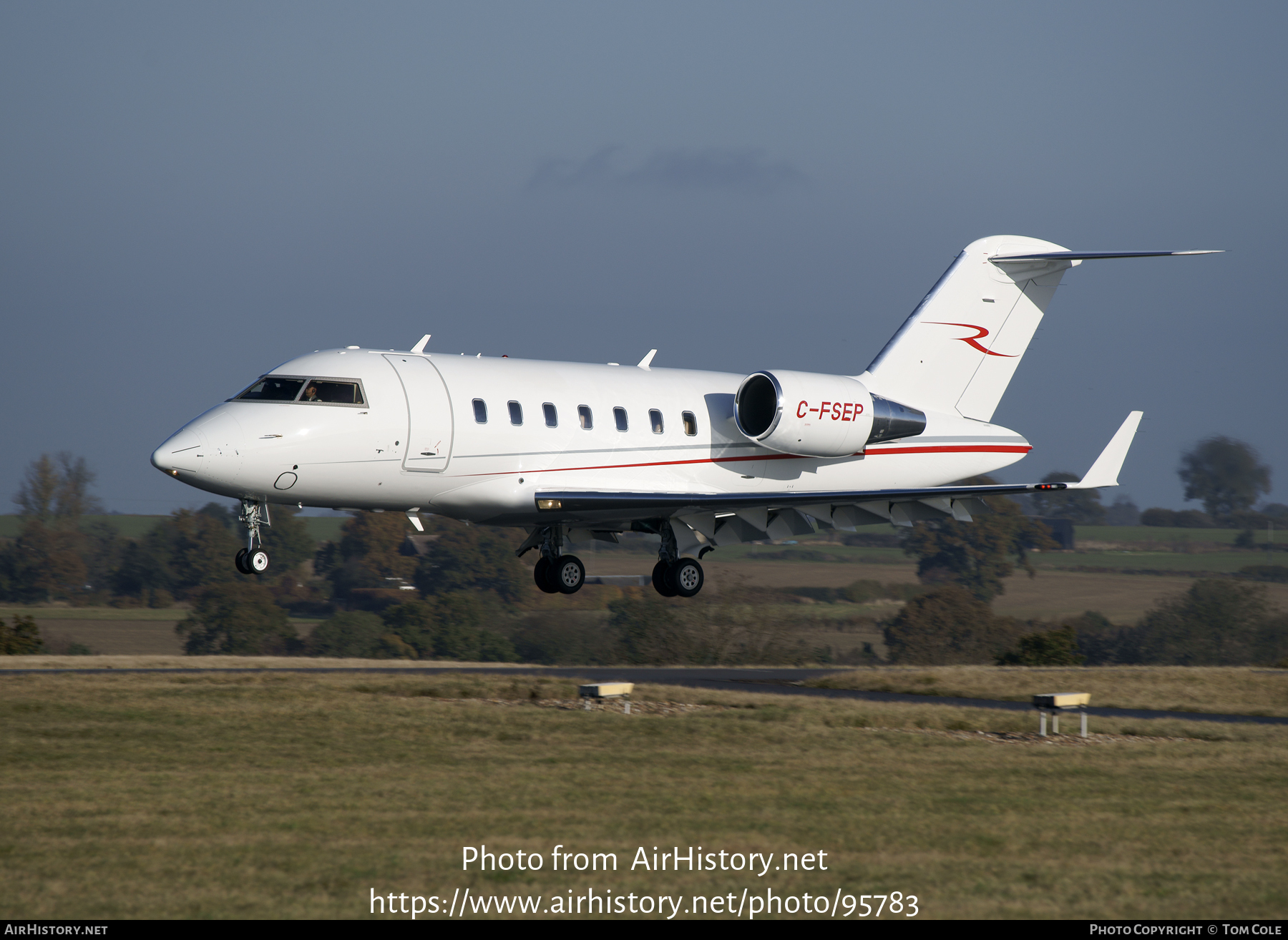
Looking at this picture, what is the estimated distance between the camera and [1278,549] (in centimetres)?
7675

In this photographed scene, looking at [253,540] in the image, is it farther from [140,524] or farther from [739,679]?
[140,524]

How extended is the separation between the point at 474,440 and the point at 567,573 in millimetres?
4230

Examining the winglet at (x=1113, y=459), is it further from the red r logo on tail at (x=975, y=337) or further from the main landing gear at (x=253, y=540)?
the main landing gear at (x=253, y=540)

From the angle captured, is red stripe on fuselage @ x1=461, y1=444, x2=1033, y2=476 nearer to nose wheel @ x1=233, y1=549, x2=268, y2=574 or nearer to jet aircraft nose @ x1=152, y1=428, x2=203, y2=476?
nose wheel @ x1=233, y1=549, x2=268, y2=574

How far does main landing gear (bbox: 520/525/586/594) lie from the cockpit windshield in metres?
5.45

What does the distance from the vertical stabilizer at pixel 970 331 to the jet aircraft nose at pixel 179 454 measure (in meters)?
13.2

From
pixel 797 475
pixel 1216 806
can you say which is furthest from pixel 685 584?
pixel 1216 806

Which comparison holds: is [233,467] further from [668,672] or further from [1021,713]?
[668,672]

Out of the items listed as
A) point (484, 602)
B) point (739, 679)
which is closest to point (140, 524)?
point (484, 602)

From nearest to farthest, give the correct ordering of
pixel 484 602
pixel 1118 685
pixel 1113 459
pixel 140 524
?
1. pixel 1113 459
2. pixel 1118 685
3. pixel 484 602
4. pixel 140 524

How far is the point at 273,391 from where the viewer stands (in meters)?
20.9

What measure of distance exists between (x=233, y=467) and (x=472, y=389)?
4.04 meters

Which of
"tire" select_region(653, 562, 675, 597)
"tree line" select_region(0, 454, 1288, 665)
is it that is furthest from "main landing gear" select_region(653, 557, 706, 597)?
"tree line" select_region(0, 454, 1288, 665)

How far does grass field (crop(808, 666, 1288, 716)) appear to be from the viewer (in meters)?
30.5
